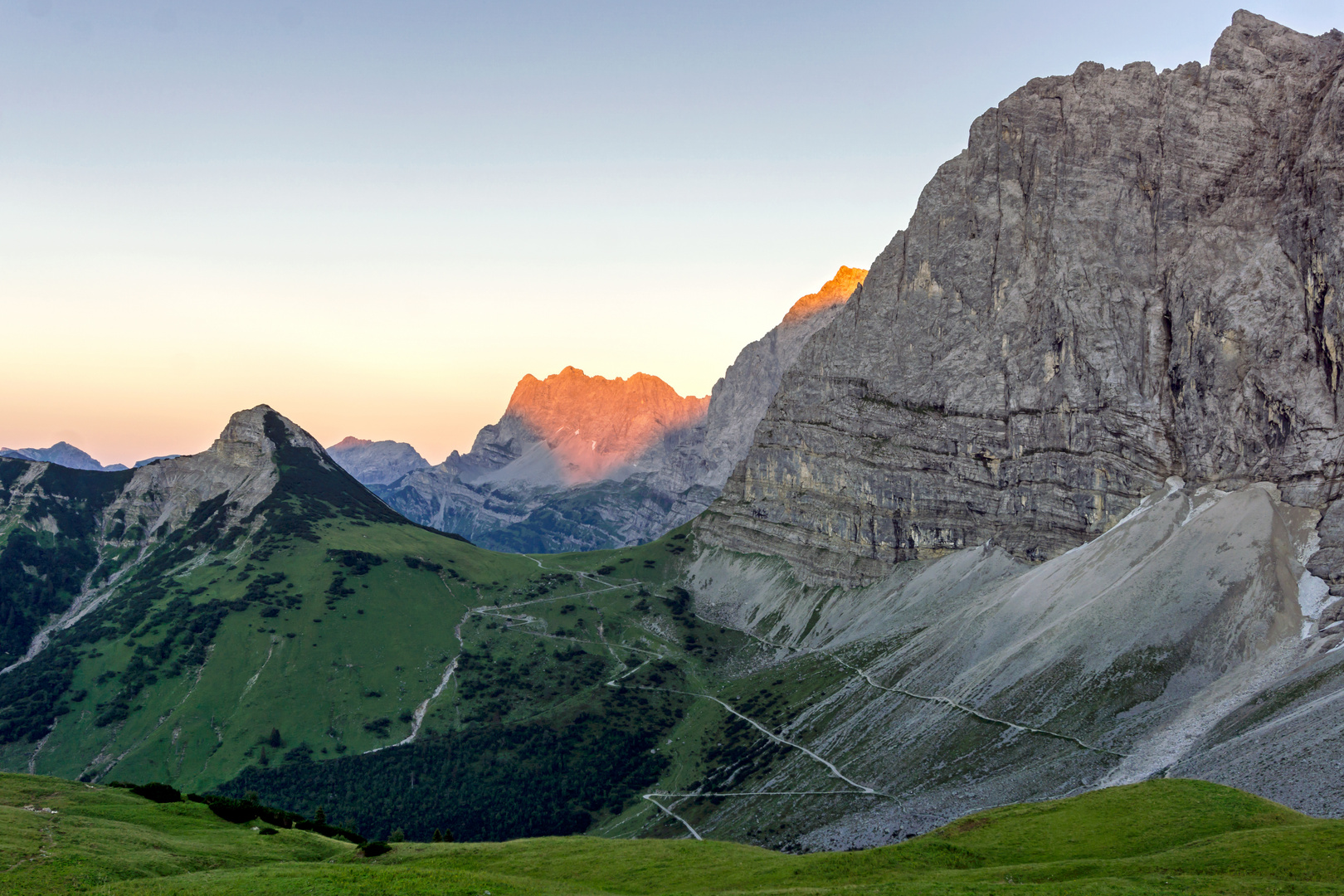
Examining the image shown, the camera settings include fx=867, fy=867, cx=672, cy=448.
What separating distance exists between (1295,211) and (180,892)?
21797 centimetres

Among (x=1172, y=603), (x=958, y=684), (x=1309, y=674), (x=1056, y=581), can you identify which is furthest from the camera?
(x=1056, y=581)

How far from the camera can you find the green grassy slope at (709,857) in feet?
176

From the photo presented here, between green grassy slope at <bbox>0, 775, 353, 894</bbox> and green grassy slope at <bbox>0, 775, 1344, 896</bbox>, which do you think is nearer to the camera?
green grassy slope at <bbox>0, 775, 353, 894</bbox>

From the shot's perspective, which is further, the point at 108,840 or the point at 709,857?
the point at 709,857

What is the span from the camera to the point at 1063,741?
428 feet

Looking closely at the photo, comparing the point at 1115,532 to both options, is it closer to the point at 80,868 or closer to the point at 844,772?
the point at 844,772

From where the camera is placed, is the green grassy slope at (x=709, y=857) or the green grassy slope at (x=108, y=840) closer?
the green grassy slope at (x=108, y=840)

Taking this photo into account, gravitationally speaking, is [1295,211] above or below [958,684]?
above

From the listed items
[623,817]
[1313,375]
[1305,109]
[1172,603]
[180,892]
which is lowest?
[623,817]

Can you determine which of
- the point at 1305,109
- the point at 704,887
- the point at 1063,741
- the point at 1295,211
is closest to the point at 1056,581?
the point at 1063,741

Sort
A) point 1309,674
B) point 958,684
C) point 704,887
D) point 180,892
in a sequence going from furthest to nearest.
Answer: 1. point 958,684
2. point 1309,674
3. point 704,887
4. point 180,892

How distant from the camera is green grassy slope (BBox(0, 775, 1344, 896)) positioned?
53500mm

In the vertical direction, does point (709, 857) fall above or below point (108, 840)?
below

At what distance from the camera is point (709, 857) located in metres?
74.6
